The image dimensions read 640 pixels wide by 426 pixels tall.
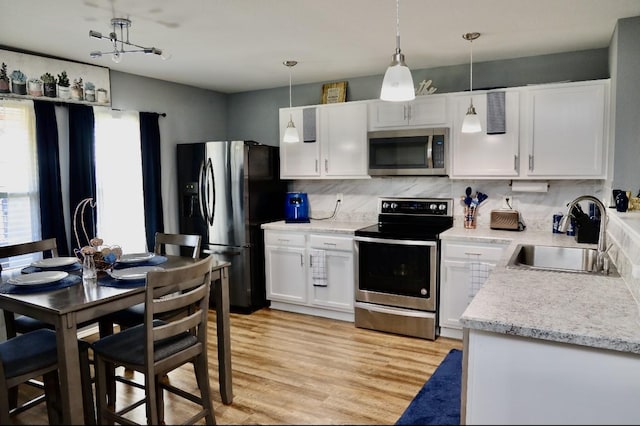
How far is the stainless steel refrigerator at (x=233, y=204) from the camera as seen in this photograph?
4219mm

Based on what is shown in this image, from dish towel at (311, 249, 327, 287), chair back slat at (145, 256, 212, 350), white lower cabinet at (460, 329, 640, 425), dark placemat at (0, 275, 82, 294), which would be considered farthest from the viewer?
dish towel at (311, 249, 327, 287)

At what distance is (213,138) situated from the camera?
16.9ft

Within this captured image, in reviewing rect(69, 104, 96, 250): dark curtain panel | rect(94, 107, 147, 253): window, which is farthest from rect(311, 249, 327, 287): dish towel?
rect(69, 104, 96, 250): dark curtain panel

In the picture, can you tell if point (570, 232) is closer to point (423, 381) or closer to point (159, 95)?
point (423, 381)

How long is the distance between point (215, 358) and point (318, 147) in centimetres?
213

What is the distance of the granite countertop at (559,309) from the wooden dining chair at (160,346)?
4.22 feet

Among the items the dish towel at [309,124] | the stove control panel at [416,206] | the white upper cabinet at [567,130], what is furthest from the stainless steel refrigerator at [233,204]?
the white upper cabinet at [567,130]

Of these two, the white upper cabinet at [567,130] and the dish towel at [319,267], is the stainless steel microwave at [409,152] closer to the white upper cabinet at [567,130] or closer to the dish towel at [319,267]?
the white upper cabinet at [567,130]

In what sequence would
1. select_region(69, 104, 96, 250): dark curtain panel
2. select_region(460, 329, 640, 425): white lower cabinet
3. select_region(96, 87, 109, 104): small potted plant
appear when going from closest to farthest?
select_region(460, 329, 640, 425): white lower cabinet → select_region(69, 104, 96, 250): dark curtain panel → select_region(96, 87, 109, 104): small potted plant

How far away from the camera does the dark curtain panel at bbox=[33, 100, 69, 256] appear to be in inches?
135

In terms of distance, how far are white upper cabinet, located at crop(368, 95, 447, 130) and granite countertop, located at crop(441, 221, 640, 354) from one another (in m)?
1.82

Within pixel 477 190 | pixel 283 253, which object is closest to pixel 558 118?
pixel 477 190

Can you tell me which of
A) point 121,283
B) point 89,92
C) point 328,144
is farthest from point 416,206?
point 89,92

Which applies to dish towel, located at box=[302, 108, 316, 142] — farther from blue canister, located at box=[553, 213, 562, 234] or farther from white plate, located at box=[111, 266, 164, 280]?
white plate, located at box=[111, 266, 164, 280]
